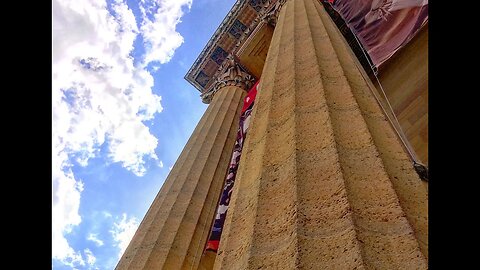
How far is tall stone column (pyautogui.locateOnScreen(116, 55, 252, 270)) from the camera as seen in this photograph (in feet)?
21.0

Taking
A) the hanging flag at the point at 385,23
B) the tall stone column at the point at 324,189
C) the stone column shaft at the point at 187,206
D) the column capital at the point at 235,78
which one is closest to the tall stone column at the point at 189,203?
the stone column shaft at the point at 187,206

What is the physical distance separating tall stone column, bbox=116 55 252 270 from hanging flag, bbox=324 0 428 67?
3.74 m

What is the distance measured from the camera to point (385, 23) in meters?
8.06

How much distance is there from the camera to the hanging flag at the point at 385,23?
7156 mm

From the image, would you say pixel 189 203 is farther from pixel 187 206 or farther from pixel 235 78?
pixel 235 78

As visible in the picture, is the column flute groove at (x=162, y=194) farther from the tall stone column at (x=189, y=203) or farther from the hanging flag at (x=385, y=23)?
the hanging flag at (x=385, y=23)

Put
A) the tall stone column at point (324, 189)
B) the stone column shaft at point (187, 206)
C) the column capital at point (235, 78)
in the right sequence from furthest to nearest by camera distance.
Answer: the column capital at point (235, 78), the stone column shaft at point (187, 206), the tall stone column at point (324, 189)

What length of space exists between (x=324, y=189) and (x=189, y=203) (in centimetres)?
538

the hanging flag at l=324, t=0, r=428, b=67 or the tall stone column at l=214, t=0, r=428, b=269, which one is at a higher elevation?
the hanging flag at l=324, t=0, r=428, b=67

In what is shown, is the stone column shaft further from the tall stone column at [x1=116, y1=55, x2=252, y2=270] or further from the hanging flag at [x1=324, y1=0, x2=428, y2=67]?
the hanging flag at [x1=324, y1=0, x2=428, y2=67]

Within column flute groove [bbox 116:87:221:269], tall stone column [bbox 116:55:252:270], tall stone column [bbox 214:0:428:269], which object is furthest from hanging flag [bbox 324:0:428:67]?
column flute groove [bbox 116:87:221:269]

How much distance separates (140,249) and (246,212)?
410cm
